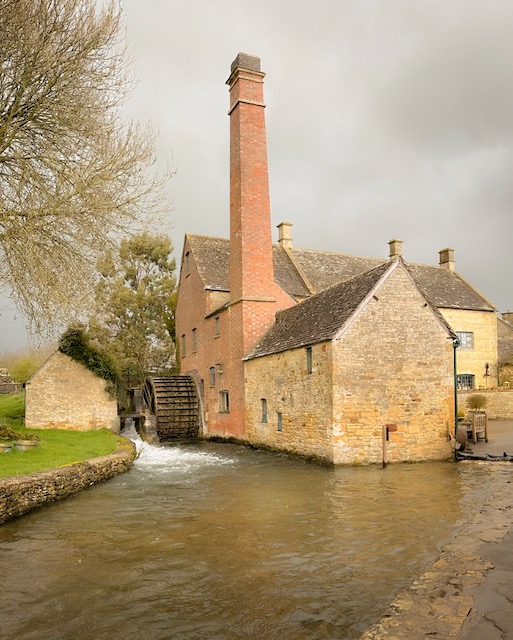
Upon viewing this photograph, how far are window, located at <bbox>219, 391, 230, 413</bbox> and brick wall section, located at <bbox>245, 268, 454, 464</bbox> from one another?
238 inches

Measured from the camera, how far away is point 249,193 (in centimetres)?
2000

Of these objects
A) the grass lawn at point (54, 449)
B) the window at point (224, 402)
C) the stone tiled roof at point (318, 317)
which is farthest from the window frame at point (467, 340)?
the grass lawn at point (54, 449)

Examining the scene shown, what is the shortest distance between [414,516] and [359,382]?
540cm

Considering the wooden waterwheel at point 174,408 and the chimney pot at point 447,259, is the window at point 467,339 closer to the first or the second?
the chimney pot at point 447,259

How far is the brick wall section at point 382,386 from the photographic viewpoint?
13.6m

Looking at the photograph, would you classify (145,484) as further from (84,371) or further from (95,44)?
(95,44)

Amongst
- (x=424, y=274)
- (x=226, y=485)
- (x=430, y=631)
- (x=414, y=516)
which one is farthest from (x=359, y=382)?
(x=424, y=274)

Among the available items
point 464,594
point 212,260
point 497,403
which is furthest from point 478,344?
point 464,594

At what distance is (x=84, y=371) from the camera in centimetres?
2005

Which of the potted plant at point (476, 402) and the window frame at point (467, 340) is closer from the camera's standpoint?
the potted plant at point (476, 402)

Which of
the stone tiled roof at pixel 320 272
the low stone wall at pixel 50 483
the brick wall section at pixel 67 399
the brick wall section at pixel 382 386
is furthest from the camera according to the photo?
the stone tiled roof at pixel 320 272

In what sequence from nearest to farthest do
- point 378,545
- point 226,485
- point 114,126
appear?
1. point 378,545
2. point 226,485
3. point 114,126

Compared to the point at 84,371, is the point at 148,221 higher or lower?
higher

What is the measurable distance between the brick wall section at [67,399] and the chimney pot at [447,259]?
23.0 m
